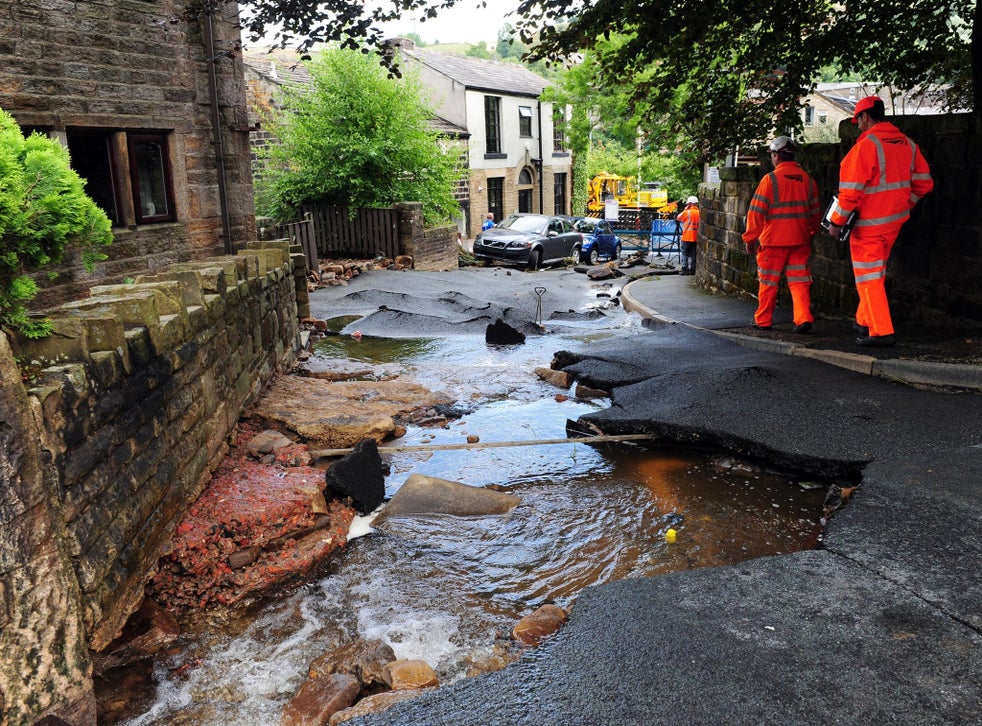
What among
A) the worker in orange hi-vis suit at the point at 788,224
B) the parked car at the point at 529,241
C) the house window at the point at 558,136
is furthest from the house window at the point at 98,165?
the house window at the point at 558,136

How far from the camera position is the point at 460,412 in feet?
23.6

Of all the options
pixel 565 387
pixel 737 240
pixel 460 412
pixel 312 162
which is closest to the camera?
pixel 460 412

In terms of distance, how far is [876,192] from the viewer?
6.44 metres

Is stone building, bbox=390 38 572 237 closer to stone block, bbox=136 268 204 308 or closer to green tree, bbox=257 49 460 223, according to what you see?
green tree, bbox=257 49 460 223

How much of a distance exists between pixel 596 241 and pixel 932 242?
1936 centimetres

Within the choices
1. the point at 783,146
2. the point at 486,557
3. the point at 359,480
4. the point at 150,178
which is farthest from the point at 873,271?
the point at 150,178

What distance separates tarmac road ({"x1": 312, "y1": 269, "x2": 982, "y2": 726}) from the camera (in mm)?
2658

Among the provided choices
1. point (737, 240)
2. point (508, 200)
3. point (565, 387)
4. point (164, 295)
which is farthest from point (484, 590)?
point (508, 200)

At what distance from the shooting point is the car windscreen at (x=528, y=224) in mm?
24484

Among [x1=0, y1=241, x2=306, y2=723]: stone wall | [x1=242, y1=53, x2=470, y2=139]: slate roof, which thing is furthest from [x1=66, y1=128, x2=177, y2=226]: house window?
[x1=242, y1=53, x2=470, y2=139]: slate roof

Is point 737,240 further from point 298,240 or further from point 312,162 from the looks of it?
point 312,162

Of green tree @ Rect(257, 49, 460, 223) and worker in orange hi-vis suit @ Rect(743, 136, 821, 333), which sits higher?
green tree @ Rect(257, 49, 460, 223)

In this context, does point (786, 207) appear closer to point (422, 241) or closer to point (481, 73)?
point (422, 241)

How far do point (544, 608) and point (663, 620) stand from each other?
0.67 meters
